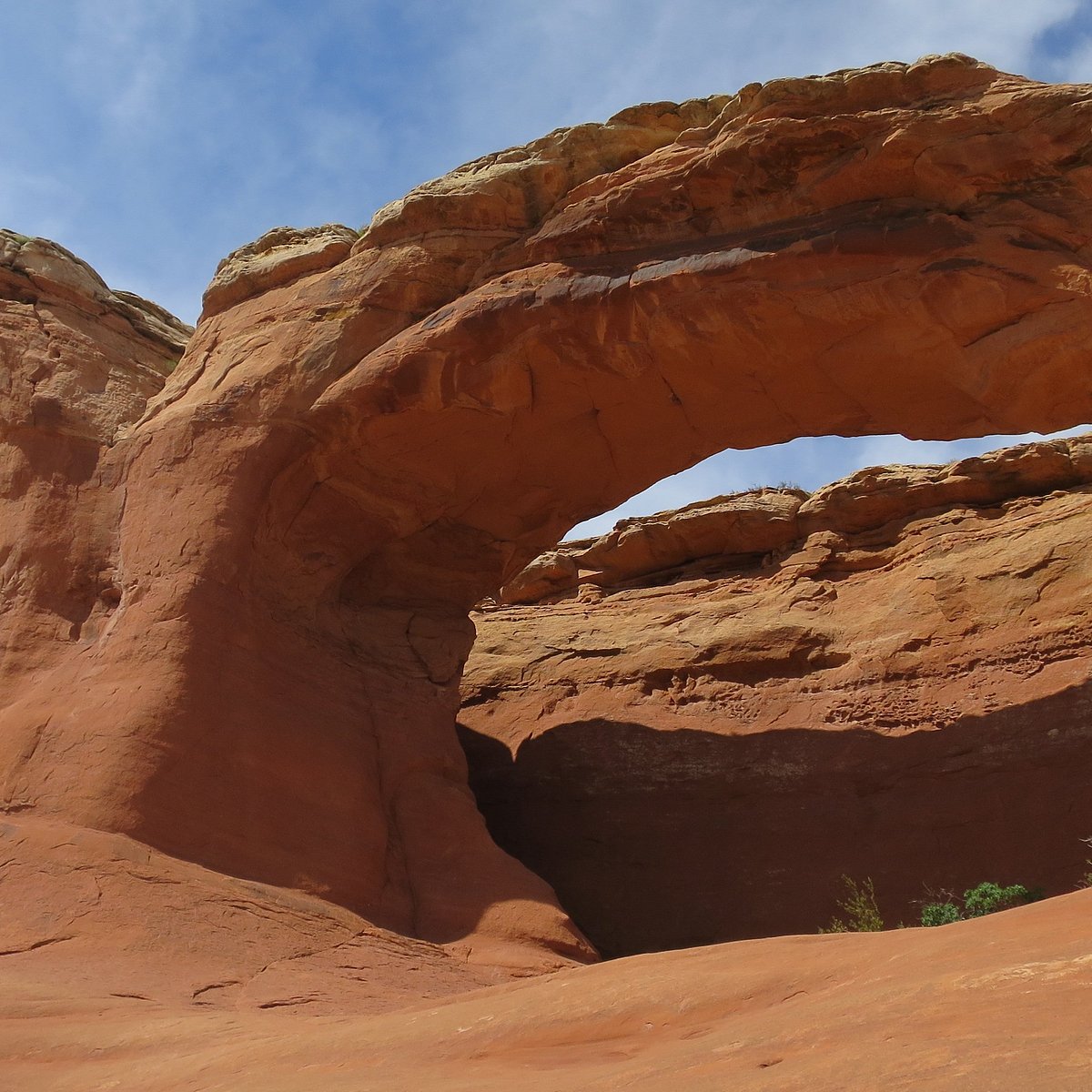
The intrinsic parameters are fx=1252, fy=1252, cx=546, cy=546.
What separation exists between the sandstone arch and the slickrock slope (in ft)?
9.73

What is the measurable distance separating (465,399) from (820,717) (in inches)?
202

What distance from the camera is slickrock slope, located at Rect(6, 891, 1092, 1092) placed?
3020mm

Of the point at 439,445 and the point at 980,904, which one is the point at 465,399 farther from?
the point at 980,904

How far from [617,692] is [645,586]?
125 inches

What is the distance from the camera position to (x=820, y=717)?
12.7 meters

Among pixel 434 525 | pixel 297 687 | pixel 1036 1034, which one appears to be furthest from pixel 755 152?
pixel 1036 1034

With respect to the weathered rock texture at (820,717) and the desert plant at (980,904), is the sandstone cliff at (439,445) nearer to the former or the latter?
the weathered rock texture at (820,717)

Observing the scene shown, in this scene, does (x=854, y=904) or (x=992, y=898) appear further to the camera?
(x=854, y=904)

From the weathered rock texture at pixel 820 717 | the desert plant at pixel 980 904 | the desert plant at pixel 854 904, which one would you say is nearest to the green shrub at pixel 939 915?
the desert plant at pixel 980 904

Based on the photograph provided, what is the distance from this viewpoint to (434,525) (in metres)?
11.7

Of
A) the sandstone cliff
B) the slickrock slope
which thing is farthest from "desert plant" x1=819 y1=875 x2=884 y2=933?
the slickrock slope

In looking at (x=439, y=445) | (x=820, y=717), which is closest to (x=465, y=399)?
(x=439, y=445)

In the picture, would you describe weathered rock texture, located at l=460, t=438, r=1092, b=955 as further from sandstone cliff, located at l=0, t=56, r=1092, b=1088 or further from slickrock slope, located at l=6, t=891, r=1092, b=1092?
slickrock slope, located at l=6, t=891, r=1092, b=1092

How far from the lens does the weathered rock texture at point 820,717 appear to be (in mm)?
11289
